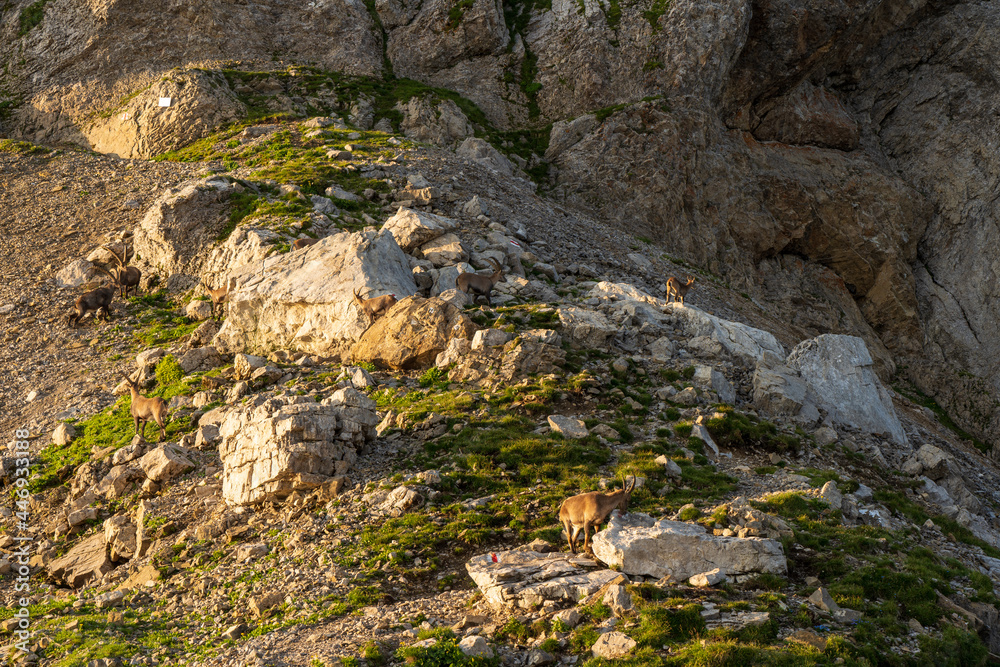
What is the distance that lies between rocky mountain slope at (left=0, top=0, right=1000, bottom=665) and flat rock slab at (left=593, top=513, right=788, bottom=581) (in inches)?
3.0

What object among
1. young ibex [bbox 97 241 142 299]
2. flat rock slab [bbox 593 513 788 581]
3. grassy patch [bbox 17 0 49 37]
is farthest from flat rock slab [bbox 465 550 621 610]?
grassy patch [bbox 17 0 49 37]

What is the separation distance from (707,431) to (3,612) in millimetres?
16016

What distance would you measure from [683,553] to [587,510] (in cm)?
186

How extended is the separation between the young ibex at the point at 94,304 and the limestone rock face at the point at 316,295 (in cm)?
537

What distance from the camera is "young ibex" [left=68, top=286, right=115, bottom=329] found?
26156mm

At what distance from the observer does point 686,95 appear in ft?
148

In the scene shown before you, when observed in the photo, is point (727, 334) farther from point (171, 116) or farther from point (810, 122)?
point (810, 122)

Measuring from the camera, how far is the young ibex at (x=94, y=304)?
2616cm

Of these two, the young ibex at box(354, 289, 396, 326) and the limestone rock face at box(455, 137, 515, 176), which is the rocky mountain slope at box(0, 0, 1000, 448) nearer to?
the limestone rock face at box(455, 137, 515, 176)

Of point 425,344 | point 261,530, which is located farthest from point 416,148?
point 261,530

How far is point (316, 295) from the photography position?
75.9ft

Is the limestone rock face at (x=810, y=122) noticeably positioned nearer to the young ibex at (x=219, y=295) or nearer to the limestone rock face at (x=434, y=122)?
the limestone rock face at (x=434, y=122)

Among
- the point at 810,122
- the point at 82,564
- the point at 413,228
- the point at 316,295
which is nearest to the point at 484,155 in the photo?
the point at 413,228

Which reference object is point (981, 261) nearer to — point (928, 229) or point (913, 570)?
point (928, 229)
